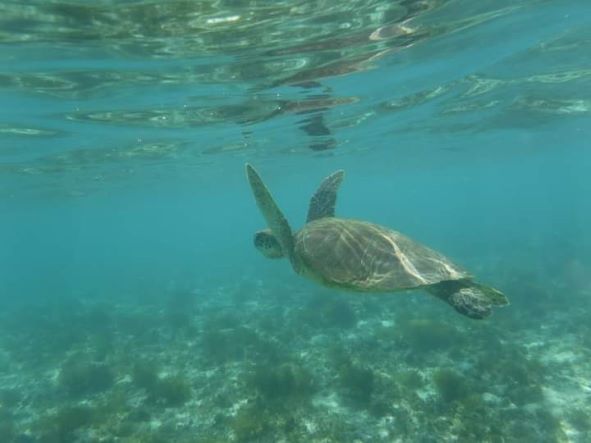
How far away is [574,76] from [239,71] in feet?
56.5

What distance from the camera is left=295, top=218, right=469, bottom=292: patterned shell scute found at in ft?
26.2

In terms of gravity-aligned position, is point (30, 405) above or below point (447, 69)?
below

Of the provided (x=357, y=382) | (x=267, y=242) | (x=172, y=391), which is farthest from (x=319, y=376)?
(x=267, y=242)

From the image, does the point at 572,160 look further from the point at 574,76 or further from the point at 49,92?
the point at 49,92

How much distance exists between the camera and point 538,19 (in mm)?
13961

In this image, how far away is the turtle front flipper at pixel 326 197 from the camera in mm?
11586

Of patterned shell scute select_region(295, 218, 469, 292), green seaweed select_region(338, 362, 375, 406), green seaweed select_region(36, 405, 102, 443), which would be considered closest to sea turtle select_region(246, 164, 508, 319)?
patterned shell scute select_region(295, 218, 469, 292)

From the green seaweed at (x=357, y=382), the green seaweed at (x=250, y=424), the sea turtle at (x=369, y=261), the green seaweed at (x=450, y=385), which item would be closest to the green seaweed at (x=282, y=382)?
the green seaweed at (x=250, y=424)

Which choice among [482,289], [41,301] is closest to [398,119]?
[482,289]

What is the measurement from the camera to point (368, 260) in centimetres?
844

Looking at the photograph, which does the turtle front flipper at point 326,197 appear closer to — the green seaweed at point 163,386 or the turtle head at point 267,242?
the turtle head at point 267,242

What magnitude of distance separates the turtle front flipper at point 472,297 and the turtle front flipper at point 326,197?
14.8 feet

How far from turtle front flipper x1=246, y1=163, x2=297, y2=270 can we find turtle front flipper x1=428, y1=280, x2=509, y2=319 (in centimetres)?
314

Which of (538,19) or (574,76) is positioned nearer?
(538,19)
